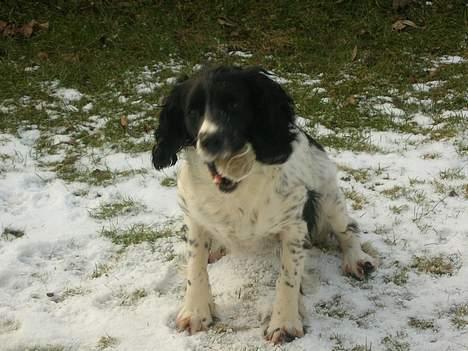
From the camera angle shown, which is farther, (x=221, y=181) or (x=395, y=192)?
(x=395, y=192)

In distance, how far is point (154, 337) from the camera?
332 centimetres

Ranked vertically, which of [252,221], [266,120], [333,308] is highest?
[266,120]

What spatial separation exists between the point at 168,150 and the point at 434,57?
495cm

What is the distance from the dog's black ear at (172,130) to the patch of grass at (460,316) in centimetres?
168

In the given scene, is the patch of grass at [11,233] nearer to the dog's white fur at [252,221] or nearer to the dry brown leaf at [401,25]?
the dog's white fur at [252,221]

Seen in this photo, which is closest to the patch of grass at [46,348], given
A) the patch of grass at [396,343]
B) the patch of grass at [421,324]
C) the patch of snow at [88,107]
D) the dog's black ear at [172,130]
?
the dog's black ear at [172,130]

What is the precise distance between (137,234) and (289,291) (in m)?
1.34

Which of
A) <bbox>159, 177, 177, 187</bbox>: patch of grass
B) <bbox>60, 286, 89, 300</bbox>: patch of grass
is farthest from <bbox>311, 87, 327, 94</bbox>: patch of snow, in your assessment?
<bbox>60, 286, 89, 300</bbox>: patch of grass

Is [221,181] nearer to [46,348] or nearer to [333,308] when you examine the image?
[333,308]

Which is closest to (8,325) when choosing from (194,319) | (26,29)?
(194,319)

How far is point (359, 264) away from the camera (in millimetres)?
3844

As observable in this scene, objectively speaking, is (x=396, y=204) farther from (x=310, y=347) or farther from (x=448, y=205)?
(x=310, y=347)

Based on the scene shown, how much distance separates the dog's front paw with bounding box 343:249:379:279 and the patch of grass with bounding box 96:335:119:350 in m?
1.45

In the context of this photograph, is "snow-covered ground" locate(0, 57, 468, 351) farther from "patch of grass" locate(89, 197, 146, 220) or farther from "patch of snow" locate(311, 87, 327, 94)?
"patch of snow" locate(311, 87, 327, 94)
